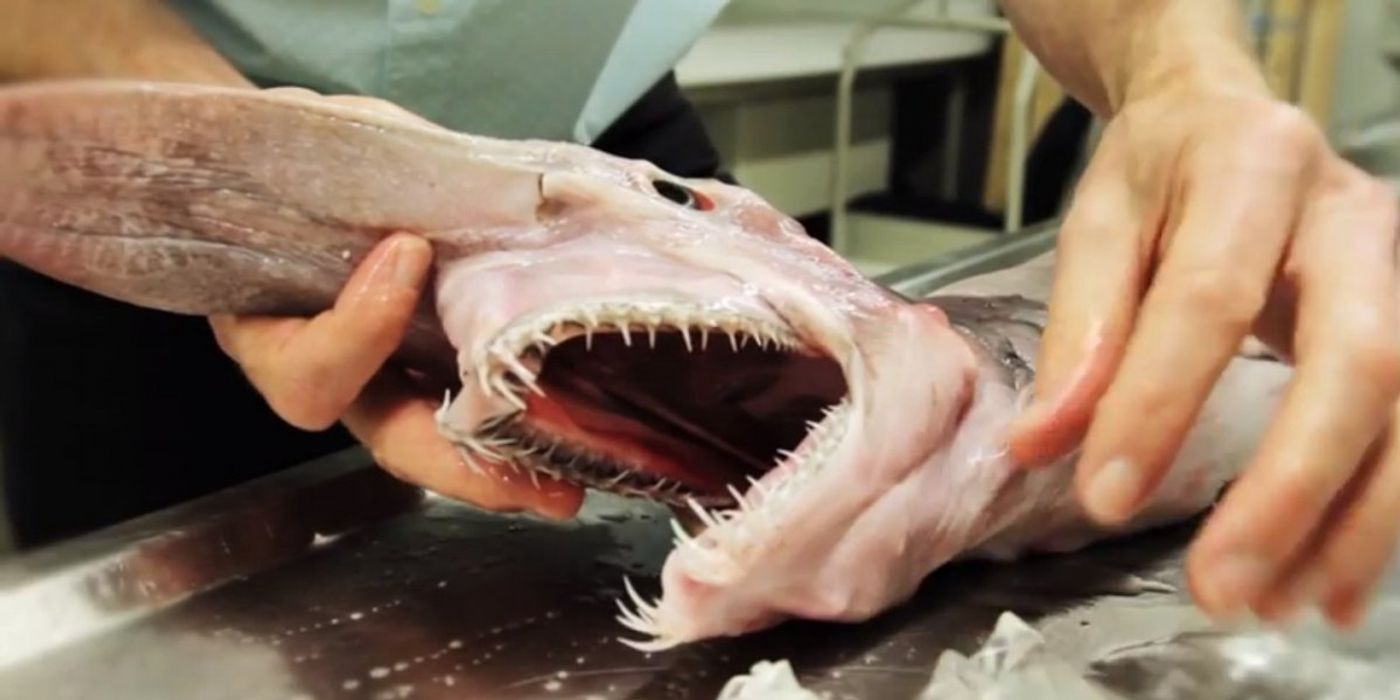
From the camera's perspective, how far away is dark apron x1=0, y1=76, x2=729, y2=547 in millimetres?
958

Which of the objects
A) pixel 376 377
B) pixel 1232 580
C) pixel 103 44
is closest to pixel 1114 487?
pixel 1232 580

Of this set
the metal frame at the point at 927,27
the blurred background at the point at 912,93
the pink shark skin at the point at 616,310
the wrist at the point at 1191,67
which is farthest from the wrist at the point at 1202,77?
the metal frame at the point at 927,27

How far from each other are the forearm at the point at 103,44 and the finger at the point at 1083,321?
459 mm

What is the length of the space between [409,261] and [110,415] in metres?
0.41

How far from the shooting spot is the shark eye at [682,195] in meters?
0.72

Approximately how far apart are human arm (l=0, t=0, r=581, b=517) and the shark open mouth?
38 millimetres

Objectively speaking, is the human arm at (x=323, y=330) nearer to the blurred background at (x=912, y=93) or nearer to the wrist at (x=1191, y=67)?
the wrist at (x=1191, y=67)

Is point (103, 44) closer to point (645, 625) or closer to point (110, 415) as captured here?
point (110, 415)

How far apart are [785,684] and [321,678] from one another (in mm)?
198

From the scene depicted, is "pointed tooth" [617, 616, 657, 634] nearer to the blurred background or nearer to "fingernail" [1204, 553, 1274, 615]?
"fingernail" [1204, 553, 1274, 615]

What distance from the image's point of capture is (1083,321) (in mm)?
601

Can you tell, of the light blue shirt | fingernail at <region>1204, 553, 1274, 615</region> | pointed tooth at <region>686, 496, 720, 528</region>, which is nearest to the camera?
fingernail at <region>1204, 553, 1274, 615</region>

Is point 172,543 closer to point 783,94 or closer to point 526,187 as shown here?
point 526,187

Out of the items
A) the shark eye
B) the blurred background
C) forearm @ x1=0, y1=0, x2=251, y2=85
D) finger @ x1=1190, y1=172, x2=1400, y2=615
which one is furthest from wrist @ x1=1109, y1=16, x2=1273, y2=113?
the blurred background
